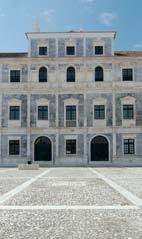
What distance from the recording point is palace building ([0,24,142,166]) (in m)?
38.0

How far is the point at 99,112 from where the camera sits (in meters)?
38.5

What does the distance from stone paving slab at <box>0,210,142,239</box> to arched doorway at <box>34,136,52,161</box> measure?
28.5 meters

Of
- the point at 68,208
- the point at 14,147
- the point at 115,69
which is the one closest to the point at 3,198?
the point at 68,208

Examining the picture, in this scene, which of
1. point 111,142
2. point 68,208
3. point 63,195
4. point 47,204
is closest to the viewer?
point 68,208

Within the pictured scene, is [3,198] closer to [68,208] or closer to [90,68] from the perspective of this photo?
[68,208]

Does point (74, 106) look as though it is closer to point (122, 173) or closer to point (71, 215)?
point (122, 173)

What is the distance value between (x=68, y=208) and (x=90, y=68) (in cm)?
2971

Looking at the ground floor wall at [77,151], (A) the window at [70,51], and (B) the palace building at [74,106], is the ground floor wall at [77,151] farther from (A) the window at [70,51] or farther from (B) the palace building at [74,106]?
(A) the window at [70,51]

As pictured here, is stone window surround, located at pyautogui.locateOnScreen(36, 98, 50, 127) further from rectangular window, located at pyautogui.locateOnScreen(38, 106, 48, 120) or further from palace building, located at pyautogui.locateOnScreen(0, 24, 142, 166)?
rectangular window, located at pyautogui.locateOnScreen(38, 106, 48, 120)

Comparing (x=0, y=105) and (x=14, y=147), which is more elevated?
(x=0, y=105)

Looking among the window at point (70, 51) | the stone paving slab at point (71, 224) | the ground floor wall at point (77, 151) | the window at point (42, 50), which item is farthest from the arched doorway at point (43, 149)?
the stone paving slab at point (71, 224)

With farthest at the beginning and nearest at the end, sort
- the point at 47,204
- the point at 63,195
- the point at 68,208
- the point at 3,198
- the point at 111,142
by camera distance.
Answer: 1. the point at 111,142
2. the point at 63,195
3. the point at 3,198
4. the point at 47,204
5. the point at 68,208

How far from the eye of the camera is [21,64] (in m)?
39.3

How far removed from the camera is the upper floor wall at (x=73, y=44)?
39.6m
